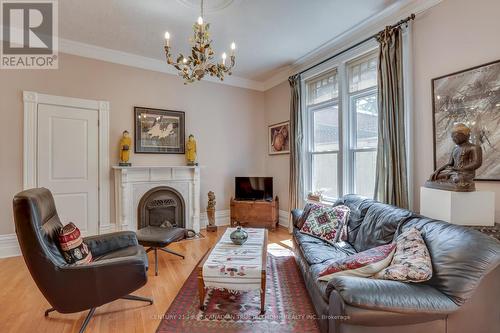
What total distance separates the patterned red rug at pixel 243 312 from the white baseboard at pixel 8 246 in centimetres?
267

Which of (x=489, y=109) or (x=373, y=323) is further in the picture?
(x=489, y=109)

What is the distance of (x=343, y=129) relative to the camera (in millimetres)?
3582

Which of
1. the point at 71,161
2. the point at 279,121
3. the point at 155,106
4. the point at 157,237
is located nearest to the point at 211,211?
the point at 157,237

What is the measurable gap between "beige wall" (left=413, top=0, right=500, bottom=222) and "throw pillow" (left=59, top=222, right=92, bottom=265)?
11.0ft

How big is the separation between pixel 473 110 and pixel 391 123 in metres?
0.71

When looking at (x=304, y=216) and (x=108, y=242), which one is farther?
(x=304, y=216)

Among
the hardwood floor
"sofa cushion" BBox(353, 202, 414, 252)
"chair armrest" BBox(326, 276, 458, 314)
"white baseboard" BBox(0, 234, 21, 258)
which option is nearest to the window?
"sofa cushion" BBox(353, 202, 414, 252)

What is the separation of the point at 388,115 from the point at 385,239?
1.45 meters

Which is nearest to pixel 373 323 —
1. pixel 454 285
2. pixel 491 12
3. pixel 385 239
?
pixel 454 285

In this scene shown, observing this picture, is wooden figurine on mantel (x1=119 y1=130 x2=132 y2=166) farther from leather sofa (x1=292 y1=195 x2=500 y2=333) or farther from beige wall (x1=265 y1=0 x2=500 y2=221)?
beige wall (x1=265 y1=0 x2=500 y2=221)

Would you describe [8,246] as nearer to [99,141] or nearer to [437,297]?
[99,141]

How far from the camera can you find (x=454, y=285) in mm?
1362

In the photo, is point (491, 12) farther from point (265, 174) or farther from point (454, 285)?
point (265, 174)

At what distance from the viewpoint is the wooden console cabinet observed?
454 cm
